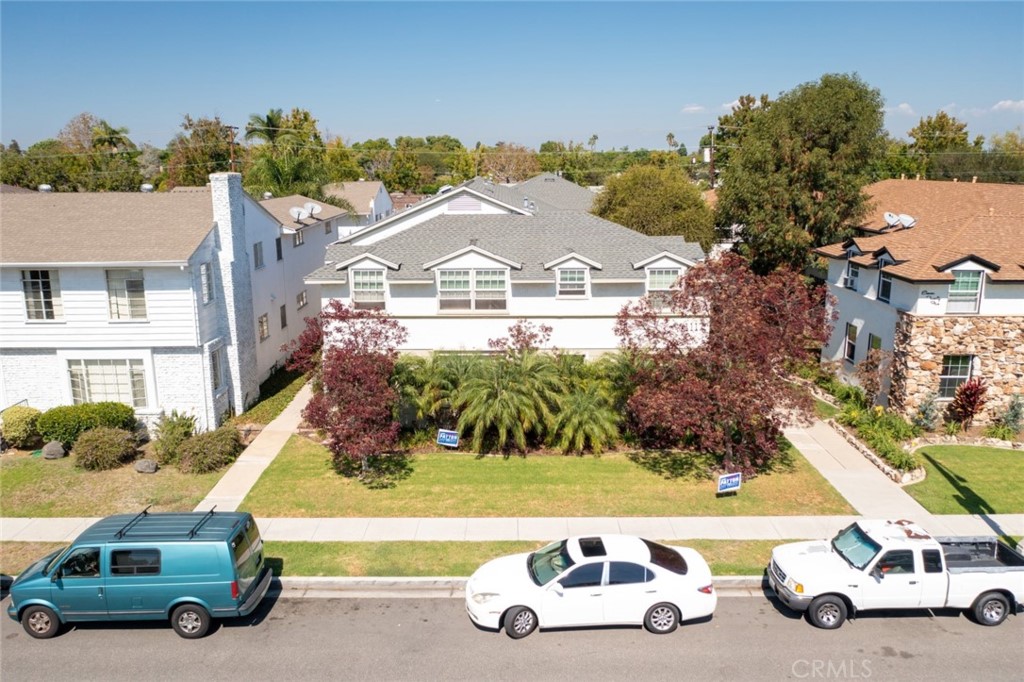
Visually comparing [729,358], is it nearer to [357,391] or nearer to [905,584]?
[905,584]

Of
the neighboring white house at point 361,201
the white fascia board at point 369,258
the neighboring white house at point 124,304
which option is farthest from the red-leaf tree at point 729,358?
the neighboring white house at point 361,201

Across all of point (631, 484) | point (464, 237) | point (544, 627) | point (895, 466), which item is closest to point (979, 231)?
point (895, 466)

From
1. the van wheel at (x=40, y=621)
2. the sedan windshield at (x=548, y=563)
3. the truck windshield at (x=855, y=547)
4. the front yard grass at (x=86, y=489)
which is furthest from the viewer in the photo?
the front yard grass at (x=86, y=489)

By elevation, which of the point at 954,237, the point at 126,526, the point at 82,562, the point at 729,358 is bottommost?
the point at 82,562

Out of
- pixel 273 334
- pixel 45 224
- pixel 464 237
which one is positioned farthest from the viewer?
pixel 273 334

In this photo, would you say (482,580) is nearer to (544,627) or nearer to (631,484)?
(544,627)

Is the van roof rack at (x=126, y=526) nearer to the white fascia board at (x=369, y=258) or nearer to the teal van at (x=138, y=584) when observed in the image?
the teal van at (x=138, y=584)

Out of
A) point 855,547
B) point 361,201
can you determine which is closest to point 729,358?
point 855,547
